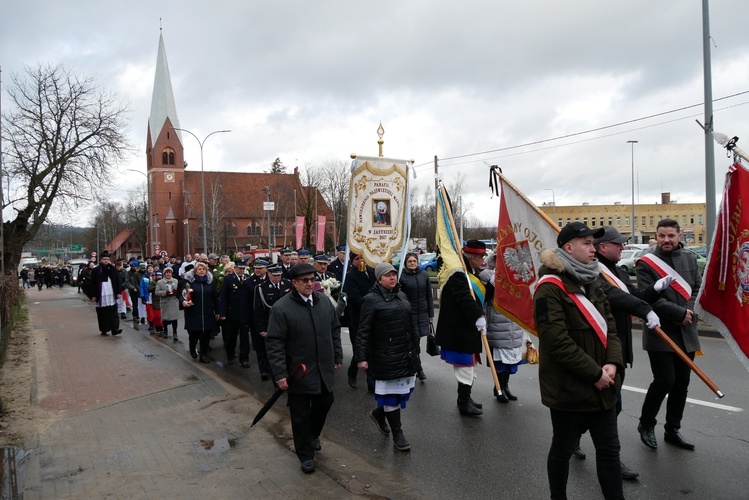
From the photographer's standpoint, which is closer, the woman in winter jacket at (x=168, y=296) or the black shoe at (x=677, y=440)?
the black shoe at (x=677, y=440)

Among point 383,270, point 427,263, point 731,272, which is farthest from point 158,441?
point 427,263

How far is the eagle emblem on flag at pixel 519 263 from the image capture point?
5.66 metres

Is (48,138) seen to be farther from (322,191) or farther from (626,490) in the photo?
(322,191)

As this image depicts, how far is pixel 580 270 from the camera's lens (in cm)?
351

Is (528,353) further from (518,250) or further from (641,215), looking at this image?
(641,215)

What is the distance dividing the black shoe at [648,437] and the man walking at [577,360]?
181cm

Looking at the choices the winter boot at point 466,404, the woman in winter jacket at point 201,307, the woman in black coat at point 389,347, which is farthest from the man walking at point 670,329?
the woman in winter jacket at point 201,307

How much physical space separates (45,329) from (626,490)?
1517 cm

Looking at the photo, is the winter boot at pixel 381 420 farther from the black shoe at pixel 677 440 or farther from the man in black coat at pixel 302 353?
the black shoe at pixel 677 440

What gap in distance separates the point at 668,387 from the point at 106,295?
12174 millimetres

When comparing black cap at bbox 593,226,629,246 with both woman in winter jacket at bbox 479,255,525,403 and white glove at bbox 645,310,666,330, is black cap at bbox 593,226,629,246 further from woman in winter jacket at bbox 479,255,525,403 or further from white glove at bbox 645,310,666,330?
woman in winter jacket at bbox 479,255,525,403

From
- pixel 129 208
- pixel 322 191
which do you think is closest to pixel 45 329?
pixel 322 191

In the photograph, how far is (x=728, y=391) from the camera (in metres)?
6.73

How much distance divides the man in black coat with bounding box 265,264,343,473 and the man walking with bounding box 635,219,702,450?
2833mm
